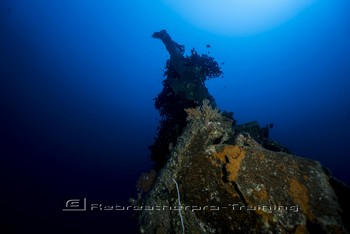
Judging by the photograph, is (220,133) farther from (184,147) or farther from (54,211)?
(54,211)

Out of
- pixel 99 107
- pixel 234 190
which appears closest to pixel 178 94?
pixel 234 190

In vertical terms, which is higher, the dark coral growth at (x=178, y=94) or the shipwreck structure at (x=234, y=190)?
the dark coral growth at (x=178, y=94)

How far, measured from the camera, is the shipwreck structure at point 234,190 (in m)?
4.53

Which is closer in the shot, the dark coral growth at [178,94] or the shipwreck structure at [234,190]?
the shipwreck structure at [234,190]

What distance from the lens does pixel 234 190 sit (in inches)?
202

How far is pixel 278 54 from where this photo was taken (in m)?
131

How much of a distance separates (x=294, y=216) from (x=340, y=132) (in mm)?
85148

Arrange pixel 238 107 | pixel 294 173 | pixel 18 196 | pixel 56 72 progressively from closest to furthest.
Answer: pixel 294 173 < pixel 18 196 < pixel 56 72 < pixel 238 107

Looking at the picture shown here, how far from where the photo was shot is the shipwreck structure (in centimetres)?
453

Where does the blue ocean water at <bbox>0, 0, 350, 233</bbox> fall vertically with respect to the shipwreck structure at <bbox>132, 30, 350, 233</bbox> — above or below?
above

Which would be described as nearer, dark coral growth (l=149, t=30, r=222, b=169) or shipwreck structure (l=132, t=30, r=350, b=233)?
shipwreck structure (l=132, t=30, r=350, b=233)

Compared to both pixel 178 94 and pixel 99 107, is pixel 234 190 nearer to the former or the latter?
pixel 178 94

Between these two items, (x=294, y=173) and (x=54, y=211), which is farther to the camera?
(x=54, y=211)

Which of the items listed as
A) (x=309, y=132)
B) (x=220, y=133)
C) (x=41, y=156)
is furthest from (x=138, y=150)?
(x=220, y=133)
